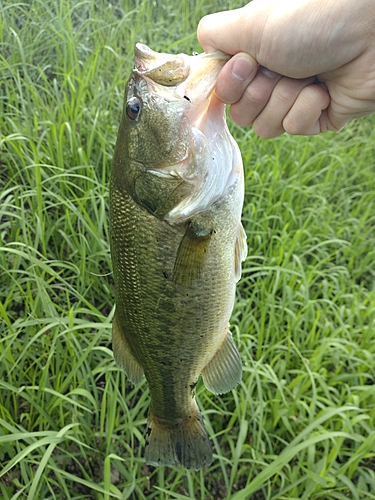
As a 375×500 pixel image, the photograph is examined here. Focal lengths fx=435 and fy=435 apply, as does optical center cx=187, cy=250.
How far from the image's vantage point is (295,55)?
5.03ft

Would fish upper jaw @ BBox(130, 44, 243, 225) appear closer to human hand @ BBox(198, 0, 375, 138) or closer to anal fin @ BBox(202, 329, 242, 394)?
human hand @ BBox(198, 0, 375, 138)

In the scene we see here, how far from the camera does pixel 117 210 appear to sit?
4.61ft

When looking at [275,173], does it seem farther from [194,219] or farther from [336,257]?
[194,219]

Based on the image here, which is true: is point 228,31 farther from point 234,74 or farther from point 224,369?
point 224,369

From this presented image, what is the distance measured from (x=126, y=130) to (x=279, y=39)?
62 centimetres

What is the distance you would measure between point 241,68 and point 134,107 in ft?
1.30

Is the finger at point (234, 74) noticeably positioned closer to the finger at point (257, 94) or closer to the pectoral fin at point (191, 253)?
the finger at point (257, 94)

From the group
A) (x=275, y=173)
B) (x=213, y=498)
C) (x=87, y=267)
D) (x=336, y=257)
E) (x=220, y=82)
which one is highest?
(x=220, y=82)

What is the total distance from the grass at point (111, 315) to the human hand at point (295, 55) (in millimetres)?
946

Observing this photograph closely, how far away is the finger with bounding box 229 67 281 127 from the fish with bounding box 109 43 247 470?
9.2 inches

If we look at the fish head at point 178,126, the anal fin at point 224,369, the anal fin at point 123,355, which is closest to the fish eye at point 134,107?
the fish head at point 178,126

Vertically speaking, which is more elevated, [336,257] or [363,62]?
[363,62]

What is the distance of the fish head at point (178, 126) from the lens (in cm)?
135

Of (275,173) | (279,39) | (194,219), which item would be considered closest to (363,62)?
(279,39)
